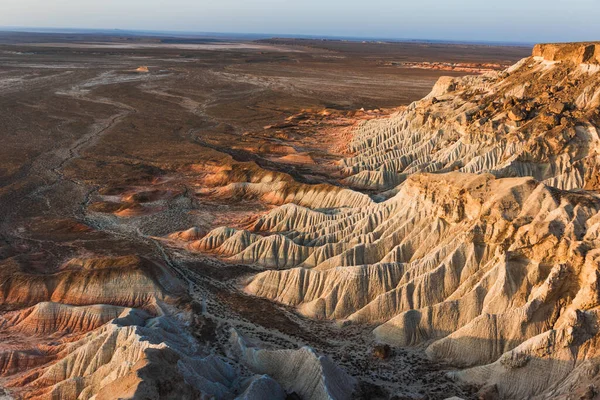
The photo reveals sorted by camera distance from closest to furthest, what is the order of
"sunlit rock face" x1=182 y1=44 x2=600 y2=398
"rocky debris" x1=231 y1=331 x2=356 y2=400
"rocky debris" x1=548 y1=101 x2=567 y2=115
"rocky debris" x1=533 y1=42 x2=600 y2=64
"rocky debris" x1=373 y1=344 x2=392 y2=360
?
"rocky debris" x1=231 y1=331 x2=356 y2=400, "sunlit rock face" x1=182 y1=44 x2=600 y2=398, "rocky debris" x1=373 y1=344 x2=392 y2=360, "rocky debris" x1=548 y1=101 x2=567 y2=115, "rocky debris" x1=533 y1=42 x2=600 y2=64

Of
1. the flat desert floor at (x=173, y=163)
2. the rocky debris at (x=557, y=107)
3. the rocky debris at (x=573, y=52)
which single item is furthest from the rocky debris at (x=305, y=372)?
the rocky debris at (x=573, y=52)

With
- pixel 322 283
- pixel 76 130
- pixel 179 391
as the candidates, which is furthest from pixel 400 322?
pixel 76 130

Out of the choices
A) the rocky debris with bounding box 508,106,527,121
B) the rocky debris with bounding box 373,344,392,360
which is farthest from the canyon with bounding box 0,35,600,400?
the rocky debris with bounding box 508,106,527,121

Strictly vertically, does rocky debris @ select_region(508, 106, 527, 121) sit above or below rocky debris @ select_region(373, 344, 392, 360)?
above

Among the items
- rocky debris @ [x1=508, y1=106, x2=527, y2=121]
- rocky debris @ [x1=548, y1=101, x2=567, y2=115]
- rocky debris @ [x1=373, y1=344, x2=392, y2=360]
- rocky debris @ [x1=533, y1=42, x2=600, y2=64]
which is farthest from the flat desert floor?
rocky debris @ [x1=533, y1=42, x2=600, y2=64]

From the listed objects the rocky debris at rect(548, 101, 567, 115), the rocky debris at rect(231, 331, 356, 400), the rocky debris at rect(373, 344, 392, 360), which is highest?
the rocky debris at rect(548, 101, 567, 115)

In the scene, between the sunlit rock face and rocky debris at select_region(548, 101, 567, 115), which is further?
rocky debris at select_region(548, 101, 567, 115)

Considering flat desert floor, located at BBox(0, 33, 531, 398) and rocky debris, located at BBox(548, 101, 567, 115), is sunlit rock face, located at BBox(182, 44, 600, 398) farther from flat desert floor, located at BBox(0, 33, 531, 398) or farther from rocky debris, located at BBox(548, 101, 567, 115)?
flat desert floor, located at BBox(0, 33, 531, 398)

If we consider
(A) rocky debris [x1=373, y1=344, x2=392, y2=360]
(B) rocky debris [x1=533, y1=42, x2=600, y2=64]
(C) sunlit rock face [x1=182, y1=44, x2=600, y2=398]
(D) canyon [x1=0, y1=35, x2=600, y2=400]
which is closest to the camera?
(D) canyon [x1=0, y1=35, x2=600, y2=400]
